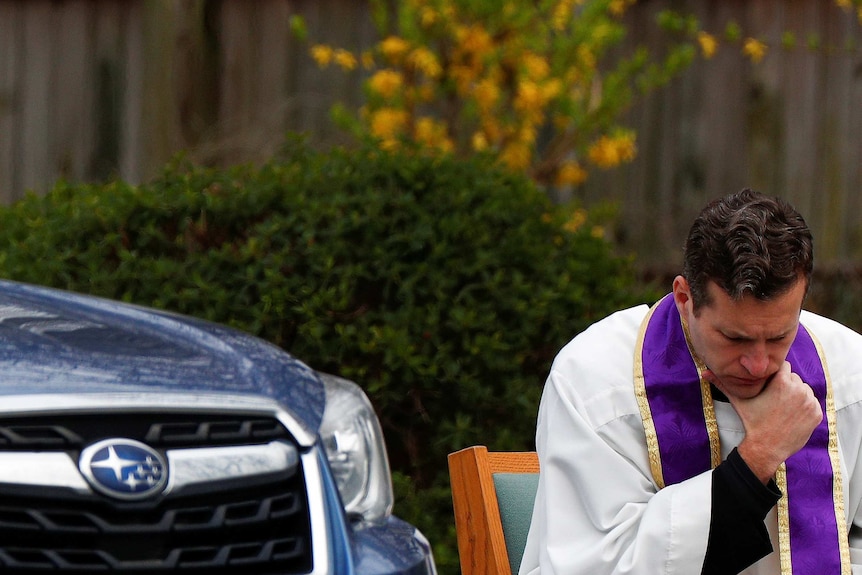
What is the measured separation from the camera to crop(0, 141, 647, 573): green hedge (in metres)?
4.19

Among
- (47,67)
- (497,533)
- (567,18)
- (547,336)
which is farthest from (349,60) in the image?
(497,533)

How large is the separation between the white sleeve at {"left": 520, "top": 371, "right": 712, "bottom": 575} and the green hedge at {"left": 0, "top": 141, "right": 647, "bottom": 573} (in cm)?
142

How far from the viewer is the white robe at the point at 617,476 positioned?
252cm

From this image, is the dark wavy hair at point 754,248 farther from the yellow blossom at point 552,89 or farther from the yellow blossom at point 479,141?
the yellow blossom at point 552,89

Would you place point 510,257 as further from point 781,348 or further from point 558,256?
point 781,348

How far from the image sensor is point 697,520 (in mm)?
2492

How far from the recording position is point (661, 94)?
789cm

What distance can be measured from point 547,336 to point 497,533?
1.56 m

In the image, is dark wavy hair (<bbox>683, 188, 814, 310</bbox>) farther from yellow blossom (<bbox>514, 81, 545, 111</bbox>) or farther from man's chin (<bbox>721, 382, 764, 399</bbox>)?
yellow blossom (<bbox>514, 81, 545, 111</bbox>)

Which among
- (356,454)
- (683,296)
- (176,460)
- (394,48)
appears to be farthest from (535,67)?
(176,460)

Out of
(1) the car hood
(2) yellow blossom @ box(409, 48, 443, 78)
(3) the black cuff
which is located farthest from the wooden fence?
(3) the black cuff

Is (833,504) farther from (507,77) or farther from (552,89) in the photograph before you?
(507,77)

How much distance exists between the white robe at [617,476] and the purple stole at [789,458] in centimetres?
3

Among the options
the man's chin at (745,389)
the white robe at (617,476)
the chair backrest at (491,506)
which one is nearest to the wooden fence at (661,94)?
the chair backrest at (491,506)
